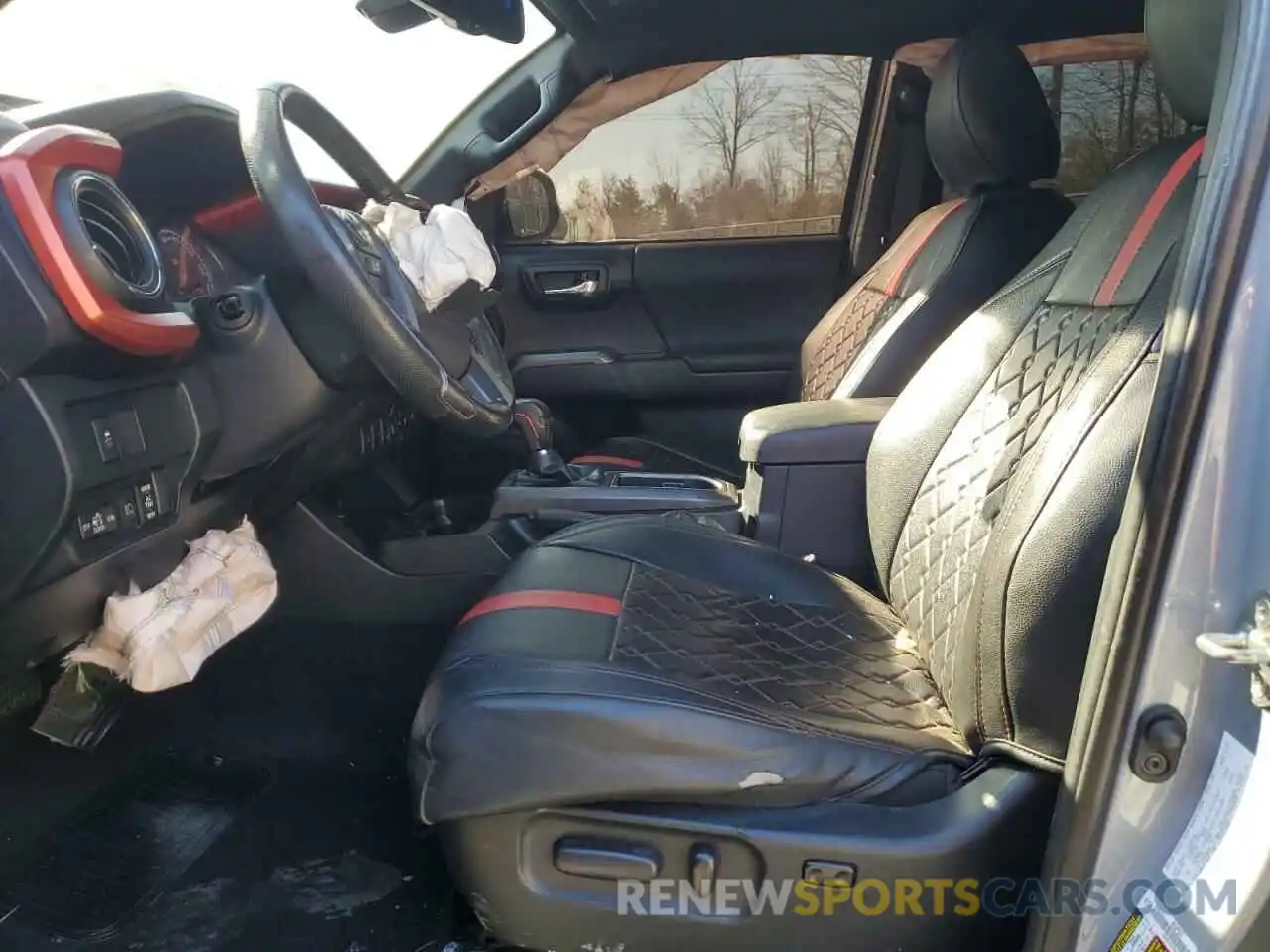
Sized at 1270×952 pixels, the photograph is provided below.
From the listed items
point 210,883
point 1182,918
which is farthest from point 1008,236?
point 210,883

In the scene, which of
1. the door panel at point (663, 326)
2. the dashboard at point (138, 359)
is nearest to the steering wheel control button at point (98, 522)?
the dashboard at point (138, 359)

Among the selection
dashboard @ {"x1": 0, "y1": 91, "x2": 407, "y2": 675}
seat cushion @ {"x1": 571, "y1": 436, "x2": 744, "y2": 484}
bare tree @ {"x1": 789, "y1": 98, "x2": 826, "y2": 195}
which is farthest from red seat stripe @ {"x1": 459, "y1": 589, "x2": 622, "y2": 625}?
bare tree @ {"x1": 789, "y1": 98, "x2": 826, "y2": 195}

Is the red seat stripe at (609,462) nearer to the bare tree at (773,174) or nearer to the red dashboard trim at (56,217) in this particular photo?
the bare tree at (773,174)

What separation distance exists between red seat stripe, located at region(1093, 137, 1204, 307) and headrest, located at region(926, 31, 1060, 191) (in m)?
0.62

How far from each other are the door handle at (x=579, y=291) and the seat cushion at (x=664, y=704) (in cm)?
135

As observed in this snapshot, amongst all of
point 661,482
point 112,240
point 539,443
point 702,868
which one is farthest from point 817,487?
point 112,240

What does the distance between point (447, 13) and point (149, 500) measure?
1035mm

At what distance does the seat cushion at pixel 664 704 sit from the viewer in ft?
3.18

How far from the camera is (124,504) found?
1097mm

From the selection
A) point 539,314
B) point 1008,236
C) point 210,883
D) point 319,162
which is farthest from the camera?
point 539,314

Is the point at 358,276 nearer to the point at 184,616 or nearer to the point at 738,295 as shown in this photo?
the point at 184,616

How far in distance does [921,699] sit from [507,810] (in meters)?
0.46

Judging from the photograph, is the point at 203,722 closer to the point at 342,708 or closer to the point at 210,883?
the point at 342,708

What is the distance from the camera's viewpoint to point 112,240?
1.07 m
